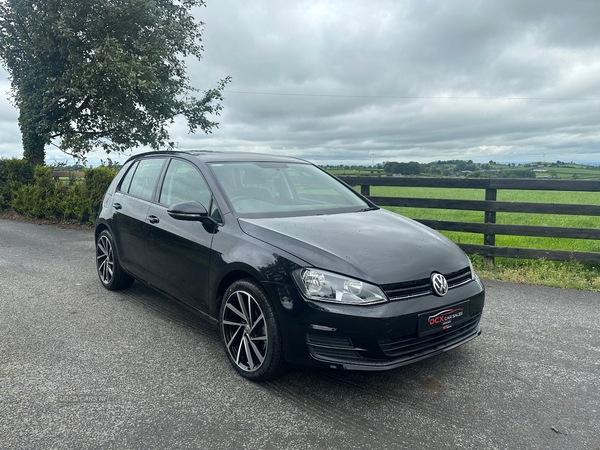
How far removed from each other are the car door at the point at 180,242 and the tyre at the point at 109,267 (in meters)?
1.00

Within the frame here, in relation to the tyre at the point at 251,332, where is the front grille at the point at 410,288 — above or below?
above

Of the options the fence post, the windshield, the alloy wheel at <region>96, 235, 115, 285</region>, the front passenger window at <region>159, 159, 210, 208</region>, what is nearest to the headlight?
the windshield

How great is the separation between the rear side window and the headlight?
97.1 inches

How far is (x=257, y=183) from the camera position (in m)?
4.19

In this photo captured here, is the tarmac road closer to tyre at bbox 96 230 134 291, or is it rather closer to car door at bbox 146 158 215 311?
car door at bbox 146 158 215 311

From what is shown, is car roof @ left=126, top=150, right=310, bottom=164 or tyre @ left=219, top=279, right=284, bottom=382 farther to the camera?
car roof @ left=126, top=150, right=310, bottom=164

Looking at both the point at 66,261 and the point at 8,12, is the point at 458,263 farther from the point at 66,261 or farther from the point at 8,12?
the point at 8,12

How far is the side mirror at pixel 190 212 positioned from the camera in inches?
145

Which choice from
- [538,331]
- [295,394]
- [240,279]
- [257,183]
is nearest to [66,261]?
[257,183]

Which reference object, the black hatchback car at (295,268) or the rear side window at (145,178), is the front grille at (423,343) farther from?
the rear side window at (145,178)

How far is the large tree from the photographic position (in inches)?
519

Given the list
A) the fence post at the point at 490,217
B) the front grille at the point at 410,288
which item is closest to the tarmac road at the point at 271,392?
the front grille at the point at 410,288

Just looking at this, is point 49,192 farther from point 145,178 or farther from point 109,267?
point 145,178

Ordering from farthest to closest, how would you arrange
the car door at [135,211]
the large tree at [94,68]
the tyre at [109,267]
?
the large tree at [94,68], the tyre at [109,267], the car door at [135,211]
